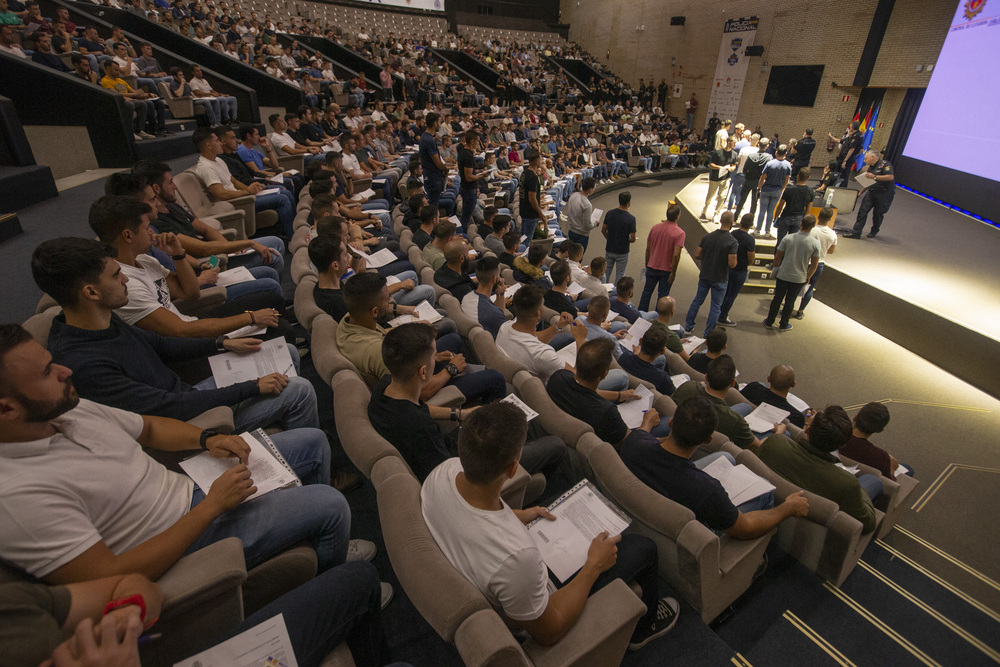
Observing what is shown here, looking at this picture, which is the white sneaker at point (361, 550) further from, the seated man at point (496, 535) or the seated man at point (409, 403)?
the seated man at point (496, 535)

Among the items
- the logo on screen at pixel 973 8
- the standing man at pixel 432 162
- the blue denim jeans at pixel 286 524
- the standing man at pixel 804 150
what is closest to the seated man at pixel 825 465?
the blue denim jeans at pixel 286 524

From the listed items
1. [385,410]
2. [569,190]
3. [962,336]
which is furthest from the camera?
[569,190]

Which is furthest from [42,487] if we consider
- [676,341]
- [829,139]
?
[829,139]

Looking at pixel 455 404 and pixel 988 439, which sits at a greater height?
pixel 455 404

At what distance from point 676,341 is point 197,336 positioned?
347cm

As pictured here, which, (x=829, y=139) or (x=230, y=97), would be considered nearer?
(x=230, y=97)

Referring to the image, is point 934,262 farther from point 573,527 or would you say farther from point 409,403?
point 409,403

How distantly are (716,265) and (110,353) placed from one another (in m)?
5.36

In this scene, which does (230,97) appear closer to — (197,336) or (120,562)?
(197,336)

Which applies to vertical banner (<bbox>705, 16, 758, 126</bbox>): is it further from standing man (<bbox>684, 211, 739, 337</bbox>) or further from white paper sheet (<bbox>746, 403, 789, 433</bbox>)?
white paper sheet (<bbox>746, 403, 789, 433</bbox>)

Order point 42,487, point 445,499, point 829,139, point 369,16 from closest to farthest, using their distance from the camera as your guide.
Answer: point 42,487 → point 445,499 → point 829,139 → point 369,16

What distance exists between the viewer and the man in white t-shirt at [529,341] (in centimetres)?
285

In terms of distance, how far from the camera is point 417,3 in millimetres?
18891

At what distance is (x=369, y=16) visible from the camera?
17.9 meters
